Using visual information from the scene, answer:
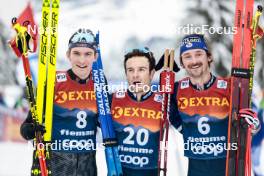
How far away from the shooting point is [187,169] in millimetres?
2881

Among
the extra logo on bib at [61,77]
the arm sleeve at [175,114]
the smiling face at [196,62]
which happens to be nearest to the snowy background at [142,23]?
the extra logo on bib at [61,77]

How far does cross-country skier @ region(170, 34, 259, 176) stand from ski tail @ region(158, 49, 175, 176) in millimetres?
62

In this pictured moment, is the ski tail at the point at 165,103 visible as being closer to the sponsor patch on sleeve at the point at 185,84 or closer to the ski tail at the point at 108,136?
the sponsor patch on sleeve at the point at 185,84

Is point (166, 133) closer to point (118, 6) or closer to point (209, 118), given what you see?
point (209, 118)

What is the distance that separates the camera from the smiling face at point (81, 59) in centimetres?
287

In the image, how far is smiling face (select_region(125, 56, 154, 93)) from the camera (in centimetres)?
284

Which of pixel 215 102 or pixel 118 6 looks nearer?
pixel 215 102

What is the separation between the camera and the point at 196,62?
9.20ft

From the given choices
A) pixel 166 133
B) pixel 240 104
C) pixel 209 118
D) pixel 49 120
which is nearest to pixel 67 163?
pixel 49 120

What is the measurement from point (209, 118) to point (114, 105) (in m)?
0.57

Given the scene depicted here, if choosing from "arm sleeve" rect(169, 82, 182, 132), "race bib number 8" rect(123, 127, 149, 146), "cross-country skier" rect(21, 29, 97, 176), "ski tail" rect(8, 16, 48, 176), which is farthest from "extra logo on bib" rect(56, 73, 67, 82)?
"arm sleeve" rect(169, 82, 182, 132)

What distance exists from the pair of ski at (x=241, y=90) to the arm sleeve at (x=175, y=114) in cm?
30

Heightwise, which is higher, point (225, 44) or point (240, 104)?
point (225, 44)

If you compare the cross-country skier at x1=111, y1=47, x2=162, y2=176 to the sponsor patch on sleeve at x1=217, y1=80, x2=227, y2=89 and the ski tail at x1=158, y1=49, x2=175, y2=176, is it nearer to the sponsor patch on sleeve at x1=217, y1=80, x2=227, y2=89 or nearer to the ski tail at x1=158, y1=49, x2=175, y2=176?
the ski tail at x1=158, y1=49, x2=175, y2=176
